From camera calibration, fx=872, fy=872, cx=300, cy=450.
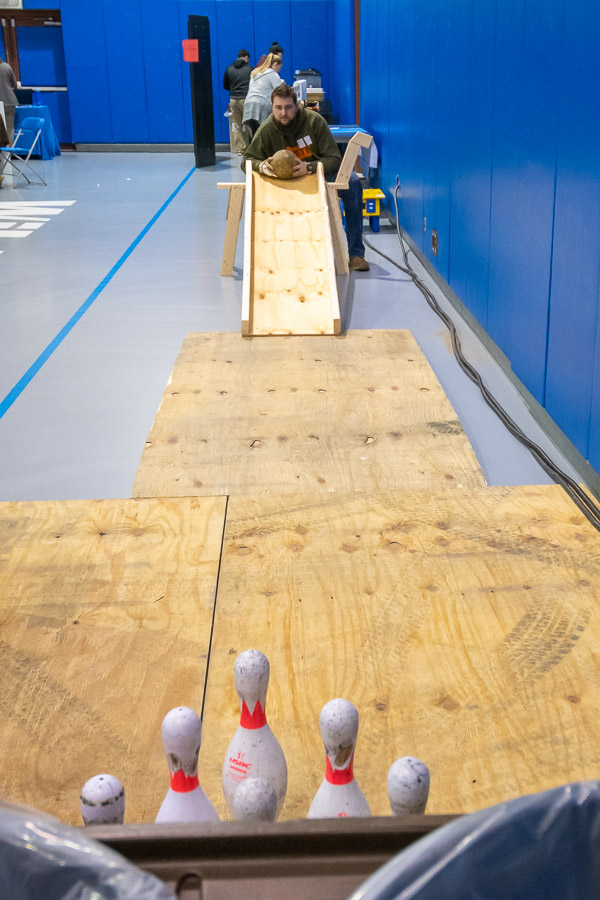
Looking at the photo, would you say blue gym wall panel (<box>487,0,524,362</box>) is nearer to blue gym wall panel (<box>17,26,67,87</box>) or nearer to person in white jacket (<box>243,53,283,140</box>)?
person in white jacket (<box>243,53,283,140</box>)

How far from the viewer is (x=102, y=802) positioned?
102 centimetres

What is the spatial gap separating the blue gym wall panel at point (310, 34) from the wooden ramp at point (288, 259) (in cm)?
992

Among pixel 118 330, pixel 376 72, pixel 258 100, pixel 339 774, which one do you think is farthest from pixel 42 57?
pixel 339 774

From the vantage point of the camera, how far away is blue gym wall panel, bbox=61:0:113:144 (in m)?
14.5

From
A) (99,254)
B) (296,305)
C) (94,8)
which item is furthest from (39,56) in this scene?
(296,305)

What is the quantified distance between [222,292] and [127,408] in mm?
2106

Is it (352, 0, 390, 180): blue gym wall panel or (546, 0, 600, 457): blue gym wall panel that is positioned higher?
(352, 0, 390, 180): blue gym wall panel

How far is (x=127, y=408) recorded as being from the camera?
395 centimetres

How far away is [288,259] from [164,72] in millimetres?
11157

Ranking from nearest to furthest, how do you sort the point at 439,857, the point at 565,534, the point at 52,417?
the point at 439,857 → the point at 565,534 → the point at 52,417

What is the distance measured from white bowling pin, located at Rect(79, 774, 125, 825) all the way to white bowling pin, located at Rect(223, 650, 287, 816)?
258mm

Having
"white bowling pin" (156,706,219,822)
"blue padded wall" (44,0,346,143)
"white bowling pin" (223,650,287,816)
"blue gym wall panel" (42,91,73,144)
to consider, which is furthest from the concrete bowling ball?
"blue gym wall panel" (42,91,73,144)

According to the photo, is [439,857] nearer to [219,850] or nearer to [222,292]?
[219,850]

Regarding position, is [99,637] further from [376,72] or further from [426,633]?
[376,72]
